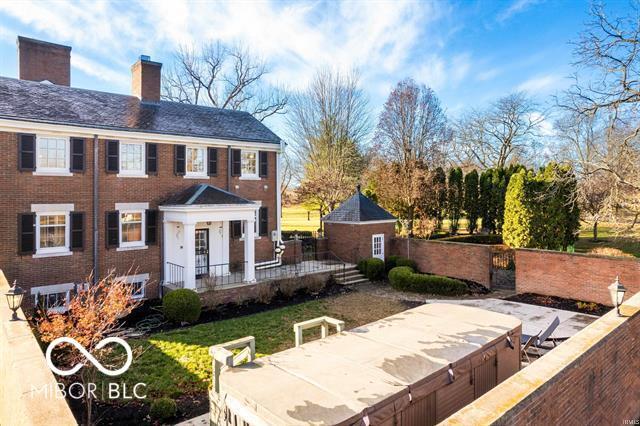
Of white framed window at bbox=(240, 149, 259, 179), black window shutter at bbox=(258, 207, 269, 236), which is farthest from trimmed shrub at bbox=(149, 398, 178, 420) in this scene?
white framed window at bbox=(240, 149, 259, 179)

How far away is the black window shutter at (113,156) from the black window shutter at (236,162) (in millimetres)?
4874

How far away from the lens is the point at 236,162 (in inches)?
692

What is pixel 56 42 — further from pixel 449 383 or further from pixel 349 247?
pixel 449 383

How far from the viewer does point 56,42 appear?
53.5 ft

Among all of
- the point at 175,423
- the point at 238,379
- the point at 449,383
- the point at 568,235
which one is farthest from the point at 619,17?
the point at 175,423

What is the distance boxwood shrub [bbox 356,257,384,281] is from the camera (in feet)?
60.8

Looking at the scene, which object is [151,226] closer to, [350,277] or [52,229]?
[52,229]

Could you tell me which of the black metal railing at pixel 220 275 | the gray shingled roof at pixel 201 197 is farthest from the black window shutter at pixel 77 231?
the black metal railing at pixel 220 275

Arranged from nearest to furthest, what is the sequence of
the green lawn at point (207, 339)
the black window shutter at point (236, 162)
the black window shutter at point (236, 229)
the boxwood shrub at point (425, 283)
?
the green lawn at point (207, 339), the boxwood shrub at point (425, 283), the black window shutter at point (236, 229), the black window shutter at point (236, 162)

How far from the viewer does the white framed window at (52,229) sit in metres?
12.7

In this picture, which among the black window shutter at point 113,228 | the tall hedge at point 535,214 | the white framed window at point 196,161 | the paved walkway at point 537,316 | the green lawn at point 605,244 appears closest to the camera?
the paved walkway at point 537,316

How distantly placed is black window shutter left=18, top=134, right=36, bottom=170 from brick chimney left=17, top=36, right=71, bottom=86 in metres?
5.44

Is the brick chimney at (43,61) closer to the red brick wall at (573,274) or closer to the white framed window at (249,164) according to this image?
the white framed window at (249,164)

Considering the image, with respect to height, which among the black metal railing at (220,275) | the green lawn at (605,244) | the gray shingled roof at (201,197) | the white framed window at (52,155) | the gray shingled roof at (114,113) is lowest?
the black metal railing at (220,275)
